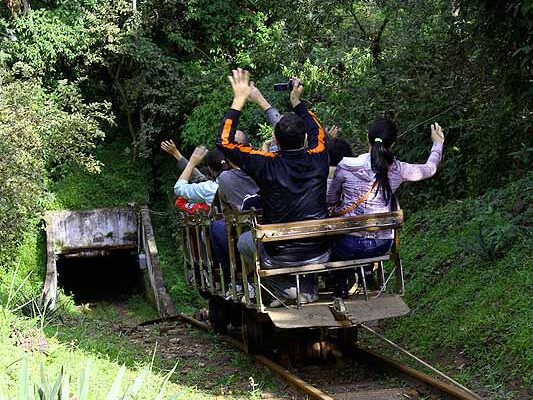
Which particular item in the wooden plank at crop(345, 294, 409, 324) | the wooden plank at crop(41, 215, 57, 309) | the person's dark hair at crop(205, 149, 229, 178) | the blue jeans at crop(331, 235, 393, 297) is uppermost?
the person's dark hair at crop(205, 149, 229, 178)

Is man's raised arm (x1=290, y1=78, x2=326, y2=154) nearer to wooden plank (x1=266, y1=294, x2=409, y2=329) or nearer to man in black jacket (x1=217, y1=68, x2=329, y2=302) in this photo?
man in black jacket (x1=217, y1=68, x2=329, y2=302)

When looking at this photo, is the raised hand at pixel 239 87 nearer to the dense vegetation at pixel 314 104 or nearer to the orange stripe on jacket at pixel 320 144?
the orange stripe on jacket at pixel 320 144

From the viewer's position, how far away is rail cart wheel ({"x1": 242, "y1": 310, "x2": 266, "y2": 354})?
8258mm

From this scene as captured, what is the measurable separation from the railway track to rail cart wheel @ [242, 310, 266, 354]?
140 mm

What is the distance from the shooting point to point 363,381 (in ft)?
24.3

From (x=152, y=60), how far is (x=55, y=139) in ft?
13.7

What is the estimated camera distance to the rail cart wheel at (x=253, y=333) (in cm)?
826

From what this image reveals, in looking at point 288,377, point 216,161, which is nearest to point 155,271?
point 216,161

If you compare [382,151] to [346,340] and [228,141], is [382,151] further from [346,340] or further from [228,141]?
[346,340]

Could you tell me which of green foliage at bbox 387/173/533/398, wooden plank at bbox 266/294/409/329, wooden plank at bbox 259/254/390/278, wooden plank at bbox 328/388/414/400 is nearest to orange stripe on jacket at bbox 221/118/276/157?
wooden plank at bbox 259/254/390/278

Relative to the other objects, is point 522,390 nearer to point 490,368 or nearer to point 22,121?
point 490,368

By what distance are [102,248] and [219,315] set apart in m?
11.4

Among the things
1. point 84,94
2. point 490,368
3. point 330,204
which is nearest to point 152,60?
point 84,94

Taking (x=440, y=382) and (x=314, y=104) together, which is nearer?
(x=440, y=382)
